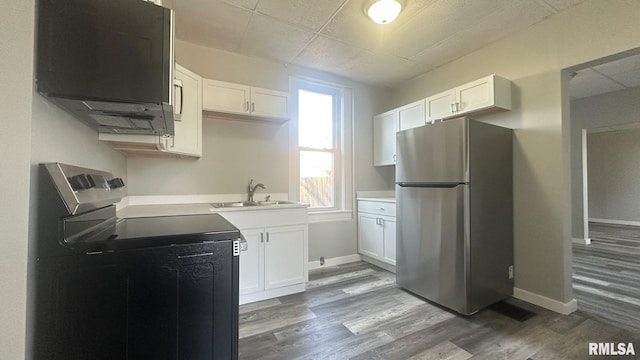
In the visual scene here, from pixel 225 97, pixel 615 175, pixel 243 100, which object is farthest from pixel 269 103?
pixel 615 175

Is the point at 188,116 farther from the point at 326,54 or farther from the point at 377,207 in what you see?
the point at 377,207

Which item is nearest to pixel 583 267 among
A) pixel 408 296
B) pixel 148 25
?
pixel 408 296

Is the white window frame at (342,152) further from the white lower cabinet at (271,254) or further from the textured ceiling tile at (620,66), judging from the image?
the textured ceiling tile at (620,66)

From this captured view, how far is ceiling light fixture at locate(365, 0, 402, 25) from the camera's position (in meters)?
1.99

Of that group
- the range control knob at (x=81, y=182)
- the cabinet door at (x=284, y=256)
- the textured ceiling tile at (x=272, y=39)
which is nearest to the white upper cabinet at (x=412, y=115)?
the textured ceiling tile at (x=272, y=39)

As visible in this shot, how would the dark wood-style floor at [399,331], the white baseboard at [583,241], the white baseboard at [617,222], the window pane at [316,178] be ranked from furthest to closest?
the white baseboard at [617,222], the white baseboard at [583,241], the window pane at [316,178], the dark wood-style floor at [399,331]

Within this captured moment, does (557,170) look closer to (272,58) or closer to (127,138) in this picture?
(272,58)

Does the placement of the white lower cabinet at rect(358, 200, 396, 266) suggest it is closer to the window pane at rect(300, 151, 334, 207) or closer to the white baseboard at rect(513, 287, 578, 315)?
the window pane at rect(300, 151, 334, 207)

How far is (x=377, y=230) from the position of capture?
11.0 feet

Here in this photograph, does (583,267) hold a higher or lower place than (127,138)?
lower

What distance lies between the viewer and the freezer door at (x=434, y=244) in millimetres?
2182

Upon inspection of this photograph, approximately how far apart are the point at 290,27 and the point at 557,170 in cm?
267

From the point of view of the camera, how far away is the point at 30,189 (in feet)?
2.80

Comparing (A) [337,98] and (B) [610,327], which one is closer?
(B) [610,327]
